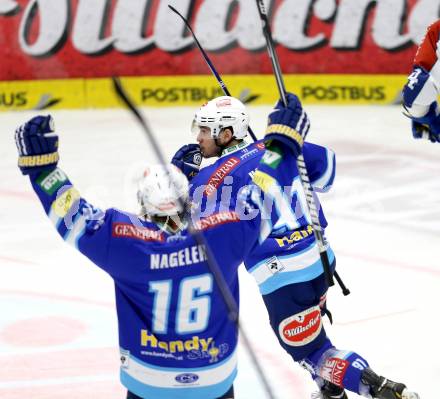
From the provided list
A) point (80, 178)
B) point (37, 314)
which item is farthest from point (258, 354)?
point (80, 178)

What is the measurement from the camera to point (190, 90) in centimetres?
1213

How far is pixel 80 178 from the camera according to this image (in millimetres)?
9227

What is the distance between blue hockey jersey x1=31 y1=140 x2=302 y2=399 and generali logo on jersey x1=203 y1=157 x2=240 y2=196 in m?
0.93

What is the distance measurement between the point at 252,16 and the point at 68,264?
5785mm

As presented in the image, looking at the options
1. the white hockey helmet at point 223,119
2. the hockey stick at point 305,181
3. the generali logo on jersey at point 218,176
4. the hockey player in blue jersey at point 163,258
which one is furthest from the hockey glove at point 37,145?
the white hockey helmet at point 223,119

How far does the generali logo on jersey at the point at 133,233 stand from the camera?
310 centimetres

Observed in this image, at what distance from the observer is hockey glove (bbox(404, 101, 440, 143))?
15.7 ft

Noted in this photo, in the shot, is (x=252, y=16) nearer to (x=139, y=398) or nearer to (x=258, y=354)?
(x=258, y=354)

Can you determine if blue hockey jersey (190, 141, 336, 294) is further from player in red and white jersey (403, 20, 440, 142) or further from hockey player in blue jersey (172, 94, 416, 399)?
player in red and white jersey (403, 20, 440, 142)

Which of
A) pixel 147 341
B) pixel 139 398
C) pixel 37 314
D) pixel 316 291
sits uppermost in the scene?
pixel 147 341

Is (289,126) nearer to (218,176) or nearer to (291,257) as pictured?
(218,176)

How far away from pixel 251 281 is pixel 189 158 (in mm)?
2001

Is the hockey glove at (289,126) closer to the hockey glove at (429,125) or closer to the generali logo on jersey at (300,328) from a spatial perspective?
the generali logo on jersey at (300,328)

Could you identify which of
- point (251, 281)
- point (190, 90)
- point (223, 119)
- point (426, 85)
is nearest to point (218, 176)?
point (223, 119)
